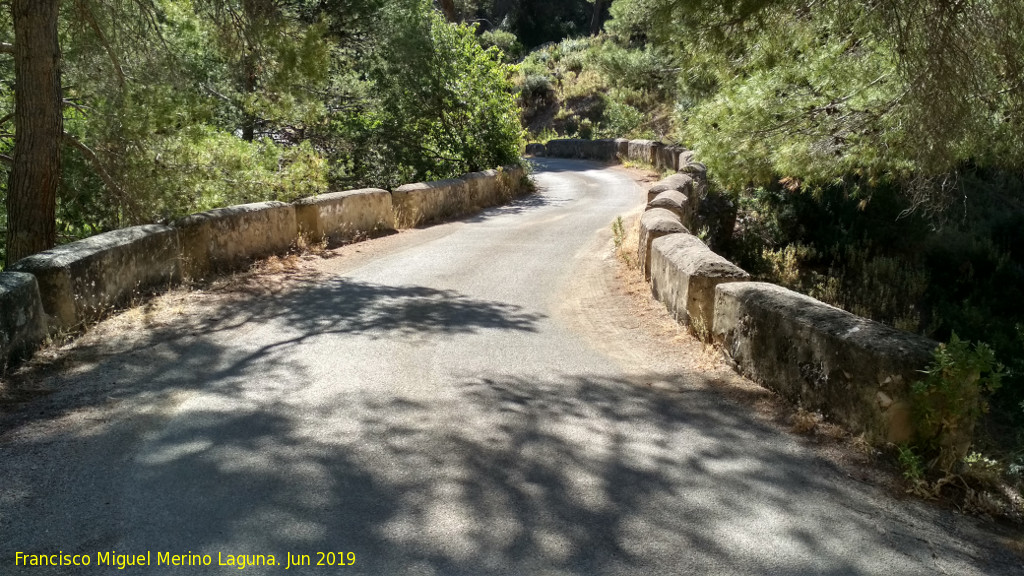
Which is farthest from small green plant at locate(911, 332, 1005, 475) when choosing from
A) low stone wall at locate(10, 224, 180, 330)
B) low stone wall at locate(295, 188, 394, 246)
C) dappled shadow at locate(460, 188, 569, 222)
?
dappled shadow at locate(460, 188, 569, 222)

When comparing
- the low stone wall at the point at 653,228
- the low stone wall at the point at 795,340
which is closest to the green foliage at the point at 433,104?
the low stone wall at the point at 653,228

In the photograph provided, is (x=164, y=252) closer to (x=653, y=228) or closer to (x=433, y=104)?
(x=653, y=228)

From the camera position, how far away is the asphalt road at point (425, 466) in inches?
150

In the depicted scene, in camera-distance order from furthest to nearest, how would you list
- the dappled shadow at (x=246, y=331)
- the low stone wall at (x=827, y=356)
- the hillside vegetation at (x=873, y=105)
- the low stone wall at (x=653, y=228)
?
the low stone wall at (x=653, y=228) < the hillside vegetation at (x=873, y=105) < the dappled shadow at (x=246, y=331) < the low stone wall at (x=827, y=356)

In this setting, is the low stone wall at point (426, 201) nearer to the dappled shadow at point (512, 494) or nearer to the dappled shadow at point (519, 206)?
the dappled shadow at point (519, 206)

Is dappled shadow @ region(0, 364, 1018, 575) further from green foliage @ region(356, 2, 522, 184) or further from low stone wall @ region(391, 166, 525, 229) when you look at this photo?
green foliage @ region(356, 2, 522, 184)

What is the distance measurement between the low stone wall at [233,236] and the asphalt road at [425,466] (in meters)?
1.54

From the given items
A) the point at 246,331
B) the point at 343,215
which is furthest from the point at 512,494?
the point at 343,215

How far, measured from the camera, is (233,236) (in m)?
10.2

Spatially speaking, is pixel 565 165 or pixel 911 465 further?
pixel 565 165

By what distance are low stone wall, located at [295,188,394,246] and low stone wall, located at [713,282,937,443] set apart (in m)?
7.24

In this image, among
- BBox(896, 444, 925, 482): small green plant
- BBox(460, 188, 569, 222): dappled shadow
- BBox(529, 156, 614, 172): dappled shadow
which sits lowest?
BBox(896, 444, 925, 482): small green plant

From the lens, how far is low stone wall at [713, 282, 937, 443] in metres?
4.96

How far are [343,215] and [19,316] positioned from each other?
282 inches
